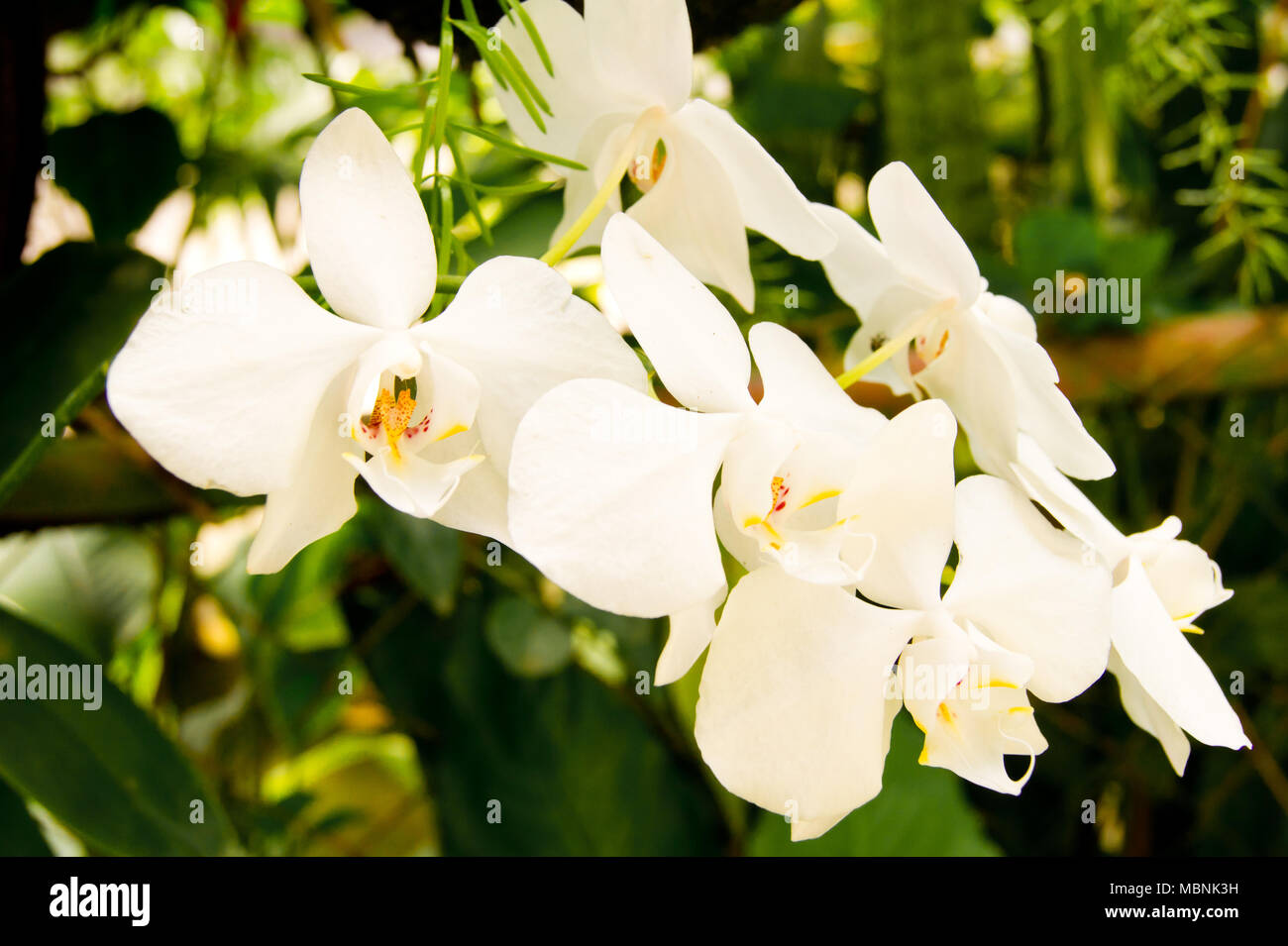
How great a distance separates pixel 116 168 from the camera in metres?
0.56

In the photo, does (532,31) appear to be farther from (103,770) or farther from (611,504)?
(103,770)

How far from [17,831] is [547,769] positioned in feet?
1.09

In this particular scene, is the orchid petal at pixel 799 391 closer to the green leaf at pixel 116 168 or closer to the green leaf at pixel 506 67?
the green leaf at pixel 506 67

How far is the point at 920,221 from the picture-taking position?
0.84ft

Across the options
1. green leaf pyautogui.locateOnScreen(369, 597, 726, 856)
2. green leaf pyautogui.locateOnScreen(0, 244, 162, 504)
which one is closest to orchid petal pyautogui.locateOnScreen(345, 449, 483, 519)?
green leaf pyautogui.locateOnScreen(0, 244, 162, 504)

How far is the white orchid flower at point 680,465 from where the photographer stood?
7.4 inches

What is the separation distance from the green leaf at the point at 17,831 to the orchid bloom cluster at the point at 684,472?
11.0 inches

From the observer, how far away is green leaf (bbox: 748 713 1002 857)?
0.55 m

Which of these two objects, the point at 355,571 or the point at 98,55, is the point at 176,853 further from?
the point at 98,55

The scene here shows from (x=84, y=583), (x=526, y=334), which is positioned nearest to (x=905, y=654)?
(x=526, y=334)

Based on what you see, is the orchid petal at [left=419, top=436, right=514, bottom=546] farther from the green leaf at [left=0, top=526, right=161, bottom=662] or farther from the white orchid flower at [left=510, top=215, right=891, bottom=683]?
the green leaf at [left=0, top=526, right=161, bottom=662]

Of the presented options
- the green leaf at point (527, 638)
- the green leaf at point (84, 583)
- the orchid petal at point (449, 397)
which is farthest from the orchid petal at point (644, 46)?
the green leaf at point (84, 583)

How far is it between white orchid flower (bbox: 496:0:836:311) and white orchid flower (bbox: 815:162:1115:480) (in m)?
0.02

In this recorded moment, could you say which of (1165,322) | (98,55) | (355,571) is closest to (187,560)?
(355,571)
